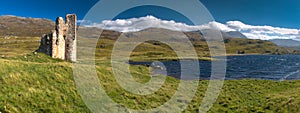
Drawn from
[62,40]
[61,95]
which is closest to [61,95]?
[61,95]

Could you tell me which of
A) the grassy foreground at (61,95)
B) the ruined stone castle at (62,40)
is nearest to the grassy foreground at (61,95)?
the grassy foreground at (61,95)

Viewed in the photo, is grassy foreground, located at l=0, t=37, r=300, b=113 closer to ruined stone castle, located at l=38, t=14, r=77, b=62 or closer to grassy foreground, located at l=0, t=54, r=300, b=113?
grassy foreground, located at l=0, t=54, r=300, b=113

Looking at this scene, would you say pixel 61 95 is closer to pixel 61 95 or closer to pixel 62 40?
pixel 61 95

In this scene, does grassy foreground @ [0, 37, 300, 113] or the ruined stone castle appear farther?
the ruined stone castle

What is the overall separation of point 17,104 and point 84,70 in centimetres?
1121

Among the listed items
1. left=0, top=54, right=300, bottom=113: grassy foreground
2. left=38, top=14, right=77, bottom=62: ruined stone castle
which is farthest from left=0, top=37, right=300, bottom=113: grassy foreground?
left=38, top=14, right=77, bottom=62: ruined stone castle

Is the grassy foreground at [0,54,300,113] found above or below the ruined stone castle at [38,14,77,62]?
below

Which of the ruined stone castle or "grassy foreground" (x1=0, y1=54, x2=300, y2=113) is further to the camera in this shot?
the ruined stone castle

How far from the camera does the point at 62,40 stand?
36.6 metres

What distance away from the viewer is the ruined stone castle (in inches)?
1382

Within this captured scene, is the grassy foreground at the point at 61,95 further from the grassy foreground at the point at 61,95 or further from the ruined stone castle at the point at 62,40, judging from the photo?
the ruined stone castle at the point at 62,40

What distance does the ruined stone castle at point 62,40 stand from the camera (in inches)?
1382

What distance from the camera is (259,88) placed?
44.3 meters

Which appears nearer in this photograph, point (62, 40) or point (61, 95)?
point (61, 95)
